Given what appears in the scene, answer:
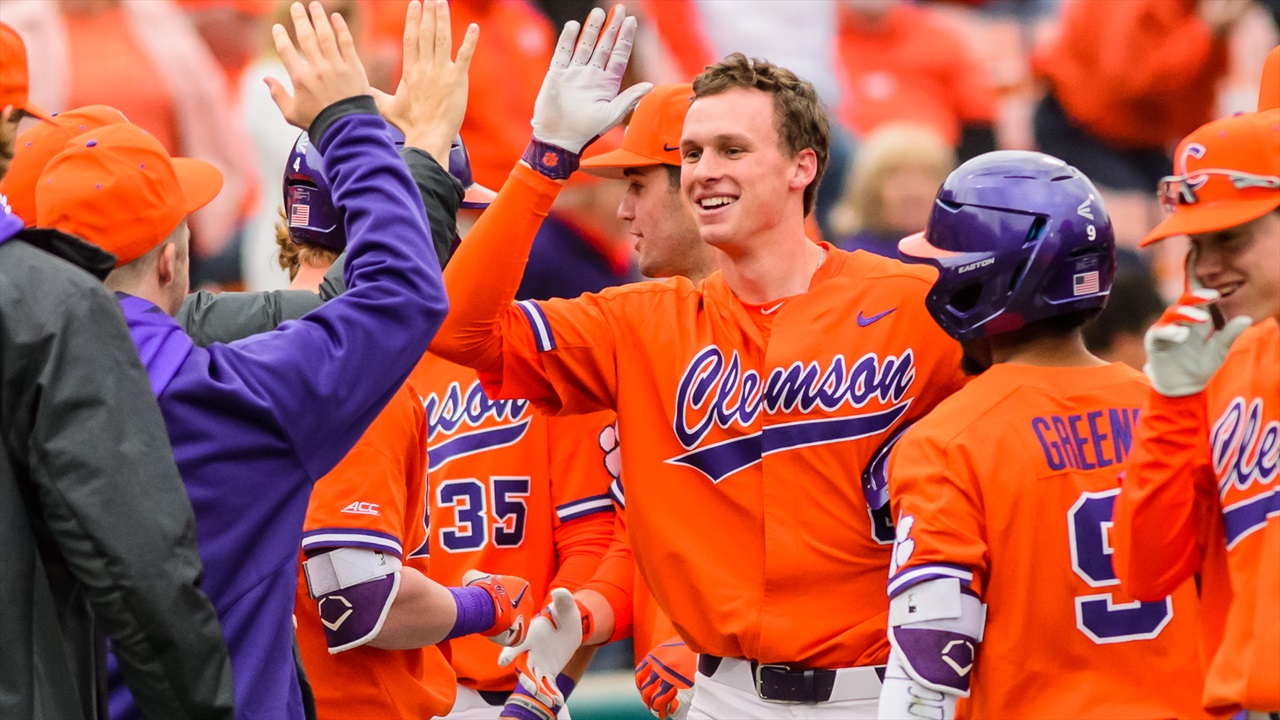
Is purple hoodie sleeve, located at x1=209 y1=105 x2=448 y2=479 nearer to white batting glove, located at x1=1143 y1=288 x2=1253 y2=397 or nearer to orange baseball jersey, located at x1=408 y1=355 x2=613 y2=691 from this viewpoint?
white batting glove, located at x1=1143 y1=288 x2=1253 y2=397

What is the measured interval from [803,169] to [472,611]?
5.33 ft

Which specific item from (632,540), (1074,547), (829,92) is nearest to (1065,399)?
(1074,547)

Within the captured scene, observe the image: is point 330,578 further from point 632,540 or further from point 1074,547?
point 1074,547

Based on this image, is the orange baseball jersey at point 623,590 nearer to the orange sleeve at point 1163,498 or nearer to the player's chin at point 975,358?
the player's chin at point 975,358

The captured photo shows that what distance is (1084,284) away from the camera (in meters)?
3.61

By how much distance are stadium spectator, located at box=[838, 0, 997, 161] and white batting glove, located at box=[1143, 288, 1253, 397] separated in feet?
20.9

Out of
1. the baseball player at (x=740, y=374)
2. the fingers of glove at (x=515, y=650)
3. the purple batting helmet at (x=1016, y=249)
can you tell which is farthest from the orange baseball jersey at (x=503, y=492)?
the purple batting helmet at (x=1016, y=249)

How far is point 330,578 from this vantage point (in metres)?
4.25

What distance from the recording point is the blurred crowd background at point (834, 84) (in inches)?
309

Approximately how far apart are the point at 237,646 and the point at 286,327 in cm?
66

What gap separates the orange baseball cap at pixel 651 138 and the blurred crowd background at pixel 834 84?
2.29 meters

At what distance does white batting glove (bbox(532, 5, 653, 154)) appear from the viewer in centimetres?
423

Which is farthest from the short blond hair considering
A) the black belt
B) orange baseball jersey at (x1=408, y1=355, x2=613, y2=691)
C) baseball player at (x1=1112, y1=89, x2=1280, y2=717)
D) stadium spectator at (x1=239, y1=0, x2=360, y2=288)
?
baseball player at (x1=1112, y1=89, x2=1280, y2=717)

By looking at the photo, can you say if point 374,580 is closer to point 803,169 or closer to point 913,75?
point 803,169
